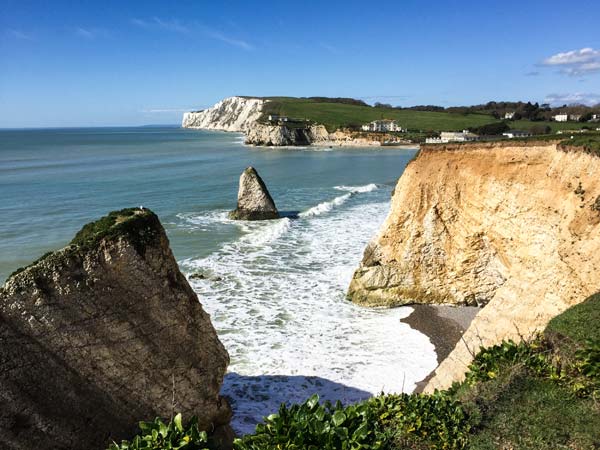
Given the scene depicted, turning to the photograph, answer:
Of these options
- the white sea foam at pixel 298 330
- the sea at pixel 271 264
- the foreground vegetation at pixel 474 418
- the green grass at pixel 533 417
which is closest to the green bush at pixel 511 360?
the foreground vegetation at pixel 474 418

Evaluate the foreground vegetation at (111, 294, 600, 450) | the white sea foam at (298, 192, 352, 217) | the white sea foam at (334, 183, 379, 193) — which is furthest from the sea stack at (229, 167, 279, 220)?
the foreground vegetation at (111, 294, 600, 450)

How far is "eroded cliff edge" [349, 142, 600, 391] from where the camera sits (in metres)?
13.2

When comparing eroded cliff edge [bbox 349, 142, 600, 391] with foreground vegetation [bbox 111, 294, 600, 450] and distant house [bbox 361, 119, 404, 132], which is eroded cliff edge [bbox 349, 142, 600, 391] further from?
distant house [bbox 361, 119, 404, 132]

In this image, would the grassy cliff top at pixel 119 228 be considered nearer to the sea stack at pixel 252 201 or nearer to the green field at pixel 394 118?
the sea stack at pixel 252 201

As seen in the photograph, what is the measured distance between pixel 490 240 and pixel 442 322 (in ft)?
12.3

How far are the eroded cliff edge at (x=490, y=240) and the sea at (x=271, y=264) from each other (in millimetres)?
2021

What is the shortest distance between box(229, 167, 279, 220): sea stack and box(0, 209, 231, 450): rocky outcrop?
89.5ft

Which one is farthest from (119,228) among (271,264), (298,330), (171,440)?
(271,264)

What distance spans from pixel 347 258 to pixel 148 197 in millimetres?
27493

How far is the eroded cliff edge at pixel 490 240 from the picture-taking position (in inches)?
520

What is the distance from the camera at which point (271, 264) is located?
25891mm

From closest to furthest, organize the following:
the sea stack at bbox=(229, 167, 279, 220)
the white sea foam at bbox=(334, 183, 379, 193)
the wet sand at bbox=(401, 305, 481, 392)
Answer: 1. the wet sand at bbox=(401, 305, 481, 392)
2. the sea stack at bbox=(229, 167, 279, 220)
3. the white sea foam at bbox=(334, 183, 379, 193)

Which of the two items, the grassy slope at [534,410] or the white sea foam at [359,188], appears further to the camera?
the white sea foam at [359,188]

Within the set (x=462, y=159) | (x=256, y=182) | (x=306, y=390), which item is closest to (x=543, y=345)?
(x=306, y=390)
